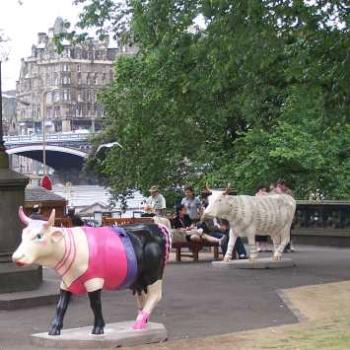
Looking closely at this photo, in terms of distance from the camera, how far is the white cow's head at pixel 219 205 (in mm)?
17219

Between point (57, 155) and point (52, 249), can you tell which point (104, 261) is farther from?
point (57, 155)

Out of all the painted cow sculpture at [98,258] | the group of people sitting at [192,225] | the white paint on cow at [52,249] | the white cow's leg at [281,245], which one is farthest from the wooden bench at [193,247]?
the white paint on cow at [52,249]

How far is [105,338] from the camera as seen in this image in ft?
30.3

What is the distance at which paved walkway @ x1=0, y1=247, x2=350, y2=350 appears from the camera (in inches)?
398

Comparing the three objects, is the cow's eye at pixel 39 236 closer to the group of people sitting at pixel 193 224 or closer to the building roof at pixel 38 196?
the group of people sitting at pixel 193 224

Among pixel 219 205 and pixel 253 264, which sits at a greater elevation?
pixel 219 205

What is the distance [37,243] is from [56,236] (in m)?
0.24

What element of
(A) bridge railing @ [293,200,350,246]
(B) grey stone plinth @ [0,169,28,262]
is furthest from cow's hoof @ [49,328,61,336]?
(A) bridge railing @ [293,200,350,246]

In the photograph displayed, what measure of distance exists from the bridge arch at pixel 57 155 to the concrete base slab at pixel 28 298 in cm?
7838

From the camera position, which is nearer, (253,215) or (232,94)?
(253,215)

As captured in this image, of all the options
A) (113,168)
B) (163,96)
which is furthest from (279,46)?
(113,168)

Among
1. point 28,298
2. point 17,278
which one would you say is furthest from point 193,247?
point 28,298

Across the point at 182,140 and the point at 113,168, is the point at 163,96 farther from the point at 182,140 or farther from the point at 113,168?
the point at 113,168

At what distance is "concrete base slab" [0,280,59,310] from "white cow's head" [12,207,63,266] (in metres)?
3.28
